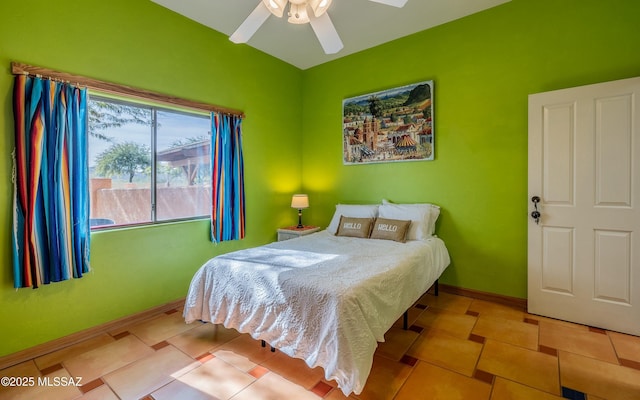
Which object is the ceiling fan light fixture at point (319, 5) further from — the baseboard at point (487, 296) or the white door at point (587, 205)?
the baseboard at point (487, 296)

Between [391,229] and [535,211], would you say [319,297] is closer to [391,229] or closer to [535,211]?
[391,229]

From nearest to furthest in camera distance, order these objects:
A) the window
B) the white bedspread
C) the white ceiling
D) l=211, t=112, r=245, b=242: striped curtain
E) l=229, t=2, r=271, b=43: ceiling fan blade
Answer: the white bedspread
l=229, t=2, r=271, b=43: ceiling fan blade
the window
the white ceiling
l=211, t=112, r=245, b=242: striped curtain

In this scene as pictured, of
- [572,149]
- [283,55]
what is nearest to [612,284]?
[572,149]

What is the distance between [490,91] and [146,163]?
346cm

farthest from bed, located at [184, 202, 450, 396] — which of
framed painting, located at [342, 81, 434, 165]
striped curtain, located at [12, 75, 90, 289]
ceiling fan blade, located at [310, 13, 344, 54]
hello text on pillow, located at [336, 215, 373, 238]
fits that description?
ceiling fan blade, located at [310, 13, 344, 54]

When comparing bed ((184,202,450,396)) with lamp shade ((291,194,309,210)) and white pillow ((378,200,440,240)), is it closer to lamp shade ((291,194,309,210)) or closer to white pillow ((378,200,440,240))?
white pillow ((378,200,440,240))

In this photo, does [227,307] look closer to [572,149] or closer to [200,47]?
[200,47]

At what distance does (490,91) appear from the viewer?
3.01 metres

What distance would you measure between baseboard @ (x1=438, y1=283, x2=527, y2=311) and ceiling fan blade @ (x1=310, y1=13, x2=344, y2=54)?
2714 millimetres

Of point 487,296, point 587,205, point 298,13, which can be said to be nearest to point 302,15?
point 298,13

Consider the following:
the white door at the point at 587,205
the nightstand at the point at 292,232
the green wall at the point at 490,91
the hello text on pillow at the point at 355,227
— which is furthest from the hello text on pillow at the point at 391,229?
the white door at the point at 587,205

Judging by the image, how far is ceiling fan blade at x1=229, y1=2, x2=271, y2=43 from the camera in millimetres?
1988

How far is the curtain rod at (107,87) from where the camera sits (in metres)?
2.09

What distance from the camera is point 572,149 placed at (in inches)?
100
